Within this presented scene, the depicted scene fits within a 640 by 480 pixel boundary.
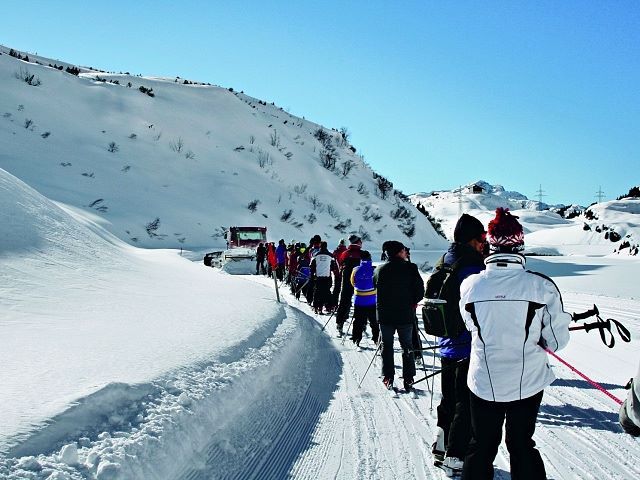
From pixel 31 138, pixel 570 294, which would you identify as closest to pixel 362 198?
pixel 31 138

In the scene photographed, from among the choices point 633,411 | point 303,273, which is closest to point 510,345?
point 633,411

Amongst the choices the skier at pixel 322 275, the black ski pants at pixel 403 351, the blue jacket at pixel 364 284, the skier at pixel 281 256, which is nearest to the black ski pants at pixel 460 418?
the black ski pants at pixel 403 351

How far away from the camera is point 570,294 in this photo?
14258mm

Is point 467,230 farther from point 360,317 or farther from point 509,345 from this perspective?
point 360,317

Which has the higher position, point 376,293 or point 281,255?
point 376,293

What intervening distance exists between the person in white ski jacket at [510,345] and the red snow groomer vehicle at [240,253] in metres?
24.3

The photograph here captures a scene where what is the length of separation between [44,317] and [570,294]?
12486 millimetres

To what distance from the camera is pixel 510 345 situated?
126 inches

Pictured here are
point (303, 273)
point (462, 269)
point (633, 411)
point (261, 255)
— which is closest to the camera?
point (633, 411)

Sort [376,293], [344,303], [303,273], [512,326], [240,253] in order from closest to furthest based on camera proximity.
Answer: [512,326]
[376,293]
[344,303]
[303,273]
[240,253]

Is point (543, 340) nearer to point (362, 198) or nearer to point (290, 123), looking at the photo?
point (362, 198)

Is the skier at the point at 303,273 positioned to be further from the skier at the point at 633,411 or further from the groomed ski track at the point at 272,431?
the skier at the point at 633,411

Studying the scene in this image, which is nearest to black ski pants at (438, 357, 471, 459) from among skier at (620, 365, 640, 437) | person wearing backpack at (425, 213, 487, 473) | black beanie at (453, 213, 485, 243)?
person wearing backpack at (425, 213, 487, 473)

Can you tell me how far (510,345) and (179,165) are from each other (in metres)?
46.7
